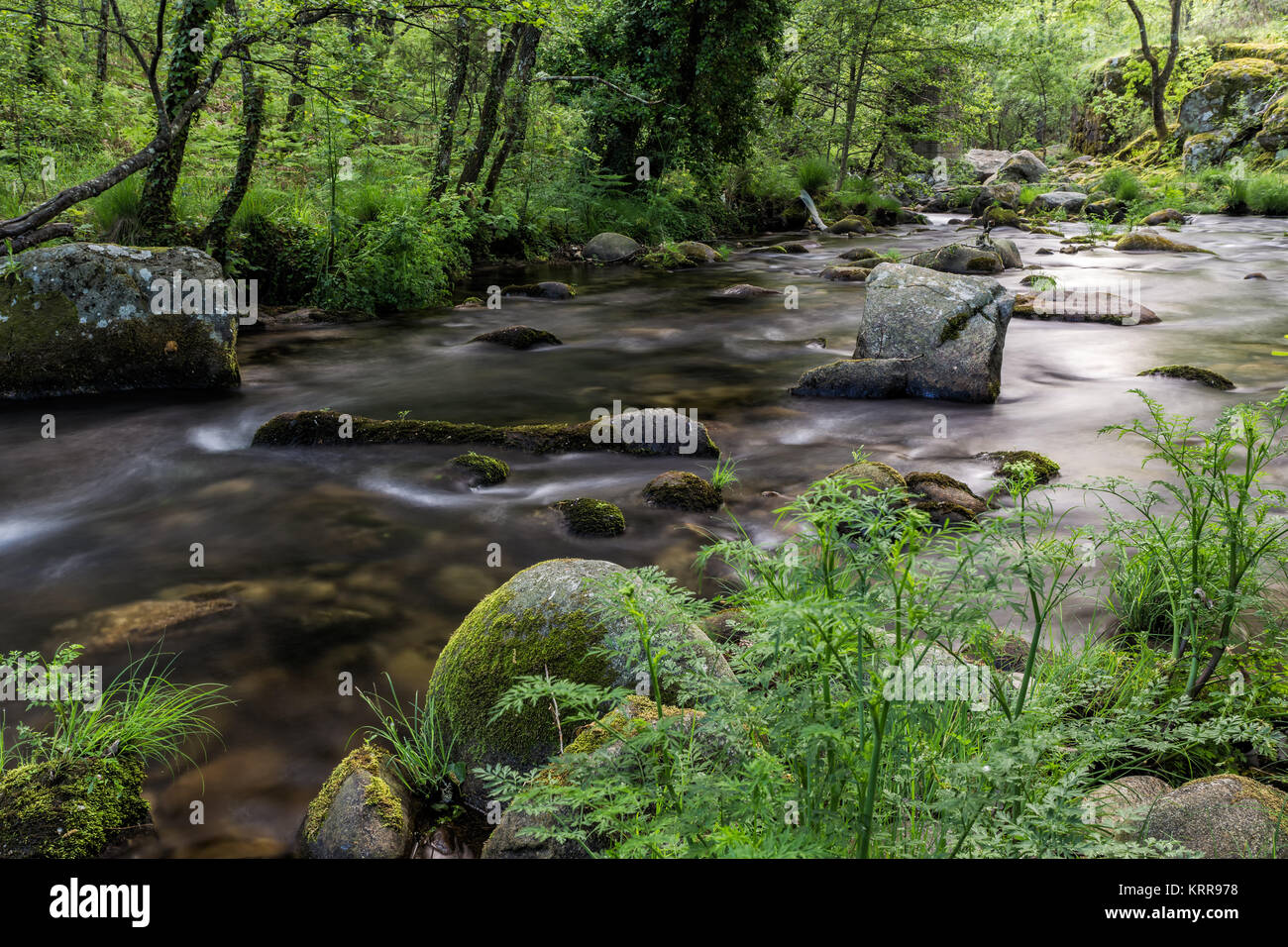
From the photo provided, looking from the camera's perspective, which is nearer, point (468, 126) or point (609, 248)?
point (468, 126)

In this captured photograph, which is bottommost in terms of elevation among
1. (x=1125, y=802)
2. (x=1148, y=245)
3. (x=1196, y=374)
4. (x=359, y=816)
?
(x=359, y=816)

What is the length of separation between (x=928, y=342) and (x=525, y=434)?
4501 mm

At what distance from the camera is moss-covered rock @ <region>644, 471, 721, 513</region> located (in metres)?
6.36

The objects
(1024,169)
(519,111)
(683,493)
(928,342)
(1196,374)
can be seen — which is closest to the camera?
(683,493)

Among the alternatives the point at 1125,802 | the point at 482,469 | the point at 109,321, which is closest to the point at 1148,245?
the point at 482,469

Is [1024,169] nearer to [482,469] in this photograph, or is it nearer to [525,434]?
[525,434]

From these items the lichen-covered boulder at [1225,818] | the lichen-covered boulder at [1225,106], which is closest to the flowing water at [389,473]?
the lichen-covered boulder at [1225,818]

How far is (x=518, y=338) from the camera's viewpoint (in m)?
11.6

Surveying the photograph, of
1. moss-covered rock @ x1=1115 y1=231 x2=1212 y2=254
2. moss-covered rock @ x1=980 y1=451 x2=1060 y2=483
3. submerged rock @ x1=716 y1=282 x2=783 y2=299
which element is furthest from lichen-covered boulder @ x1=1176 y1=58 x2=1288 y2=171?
moss-covered rock @ x1=980 y1=451 x2=1060 y2=483

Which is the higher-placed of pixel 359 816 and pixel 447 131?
pixel 447 131

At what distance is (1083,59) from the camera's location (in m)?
49.5

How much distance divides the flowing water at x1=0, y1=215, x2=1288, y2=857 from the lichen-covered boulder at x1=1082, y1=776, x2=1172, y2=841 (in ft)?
9.36
